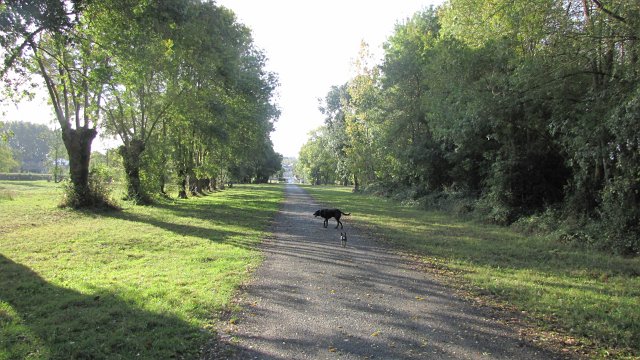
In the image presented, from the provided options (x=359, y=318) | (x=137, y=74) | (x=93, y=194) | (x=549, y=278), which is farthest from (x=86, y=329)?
(x=93, y=194)

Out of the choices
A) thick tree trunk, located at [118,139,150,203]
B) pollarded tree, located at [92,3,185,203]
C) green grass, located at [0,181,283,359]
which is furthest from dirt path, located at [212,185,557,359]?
thick tree trunk, located at [118,139,150,203]

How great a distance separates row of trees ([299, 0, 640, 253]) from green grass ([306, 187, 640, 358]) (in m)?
1.70

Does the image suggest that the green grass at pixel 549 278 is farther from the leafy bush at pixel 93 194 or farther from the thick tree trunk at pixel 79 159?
the thick tree trunk at pixel 79 159

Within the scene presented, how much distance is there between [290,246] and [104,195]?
41.7 ft

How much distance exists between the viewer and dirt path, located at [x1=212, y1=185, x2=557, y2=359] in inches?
185

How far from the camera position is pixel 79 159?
62.9 feet

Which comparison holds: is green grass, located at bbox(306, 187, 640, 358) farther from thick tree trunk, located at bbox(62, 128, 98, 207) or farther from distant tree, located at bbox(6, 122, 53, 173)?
distant tree, located at bbox(6, 122, 53, 173)

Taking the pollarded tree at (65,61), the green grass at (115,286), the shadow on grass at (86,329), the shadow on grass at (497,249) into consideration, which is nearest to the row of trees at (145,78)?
the pollarded tree at (65,61)

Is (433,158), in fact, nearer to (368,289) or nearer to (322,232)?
(322,232)

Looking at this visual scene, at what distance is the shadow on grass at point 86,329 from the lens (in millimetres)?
4562

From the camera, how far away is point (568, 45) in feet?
39.1

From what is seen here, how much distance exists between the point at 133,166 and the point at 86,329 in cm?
1910

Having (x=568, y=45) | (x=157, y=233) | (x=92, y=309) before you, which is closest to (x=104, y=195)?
(x=157, y=233)

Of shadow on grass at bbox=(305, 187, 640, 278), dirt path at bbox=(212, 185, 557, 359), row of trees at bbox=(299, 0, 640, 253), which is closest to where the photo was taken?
dirt path at bbox=(212, 185, 557, 359)
